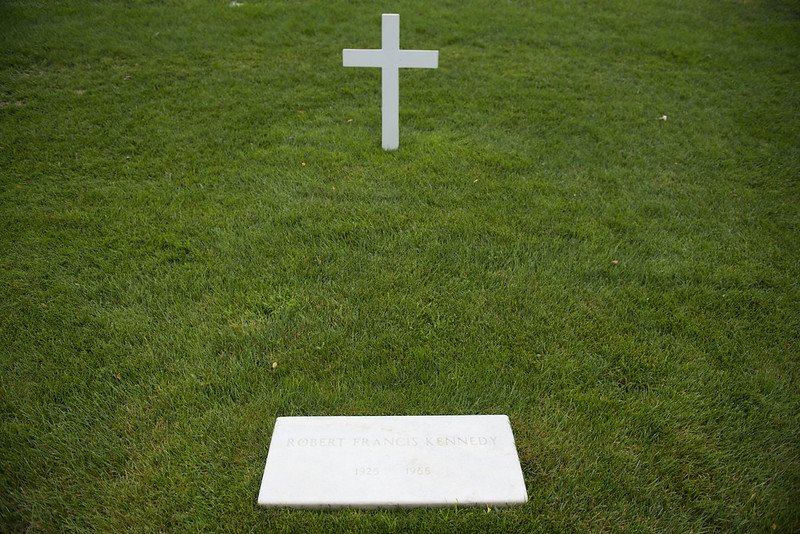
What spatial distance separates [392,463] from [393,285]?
1380 millimetres

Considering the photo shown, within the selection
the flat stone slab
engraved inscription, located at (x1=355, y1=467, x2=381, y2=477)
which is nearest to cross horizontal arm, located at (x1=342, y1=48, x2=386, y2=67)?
the flat stone slab

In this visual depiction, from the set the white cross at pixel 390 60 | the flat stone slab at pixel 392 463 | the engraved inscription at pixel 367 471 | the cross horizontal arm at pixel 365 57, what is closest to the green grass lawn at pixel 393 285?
the flat stone slab at pixel 392 463

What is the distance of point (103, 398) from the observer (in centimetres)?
261

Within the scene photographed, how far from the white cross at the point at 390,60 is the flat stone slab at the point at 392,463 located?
11.1ft

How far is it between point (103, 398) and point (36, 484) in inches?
19.0

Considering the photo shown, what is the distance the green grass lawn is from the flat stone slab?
8 centimetres

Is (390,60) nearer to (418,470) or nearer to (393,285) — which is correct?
(393,285)

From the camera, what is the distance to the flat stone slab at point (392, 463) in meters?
2.14

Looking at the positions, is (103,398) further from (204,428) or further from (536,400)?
(536,400)

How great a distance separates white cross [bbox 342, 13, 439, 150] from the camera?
4.73 m

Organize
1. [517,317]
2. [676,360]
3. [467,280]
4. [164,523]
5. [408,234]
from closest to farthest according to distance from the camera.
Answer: [164,523]
[676,360]
[517,317]
[467,280]
[408,234]

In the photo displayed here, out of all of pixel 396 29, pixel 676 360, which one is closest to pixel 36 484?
pixel 676 360

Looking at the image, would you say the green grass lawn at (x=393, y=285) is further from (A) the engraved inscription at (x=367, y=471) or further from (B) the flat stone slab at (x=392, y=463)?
(A) the engraved inscription at (x=367, y=471)

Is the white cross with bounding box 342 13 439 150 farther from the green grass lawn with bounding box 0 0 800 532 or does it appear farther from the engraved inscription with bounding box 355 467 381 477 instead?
the engraved inscription with bounding box 355 467 381 477
